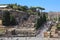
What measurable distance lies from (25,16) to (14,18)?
6.41 feet

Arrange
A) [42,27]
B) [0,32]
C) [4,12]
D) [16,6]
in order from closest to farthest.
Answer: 1. [0,32]
2. [42,27]
3. [4,12]
4. [16,6]

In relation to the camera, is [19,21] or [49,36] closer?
[49,36]

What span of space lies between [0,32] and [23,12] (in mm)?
8044

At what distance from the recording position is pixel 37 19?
89.1 feet

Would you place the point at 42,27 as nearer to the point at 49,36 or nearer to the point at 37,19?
the point at 37,19

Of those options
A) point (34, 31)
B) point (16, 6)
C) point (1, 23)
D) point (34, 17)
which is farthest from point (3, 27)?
point (16, 6)

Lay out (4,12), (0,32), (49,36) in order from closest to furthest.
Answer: (49,36)
(0,32)
(4,12)

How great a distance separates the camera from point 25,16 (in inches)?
1193

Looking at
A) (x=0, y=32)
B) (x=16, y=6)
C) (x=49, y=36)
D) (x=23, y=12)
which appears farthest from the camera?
(x=16, y=6)

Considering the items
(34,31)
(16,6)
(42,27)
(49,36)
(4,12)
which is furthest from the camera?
(16,6)

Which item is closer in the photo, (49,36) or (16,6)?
(49,36)

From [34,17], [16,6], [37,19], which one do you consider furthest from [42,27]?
[16,6]

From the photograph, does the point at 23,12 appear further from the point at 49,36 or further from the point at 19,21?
the point at 49,36

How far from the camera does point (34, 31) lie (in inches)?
973
